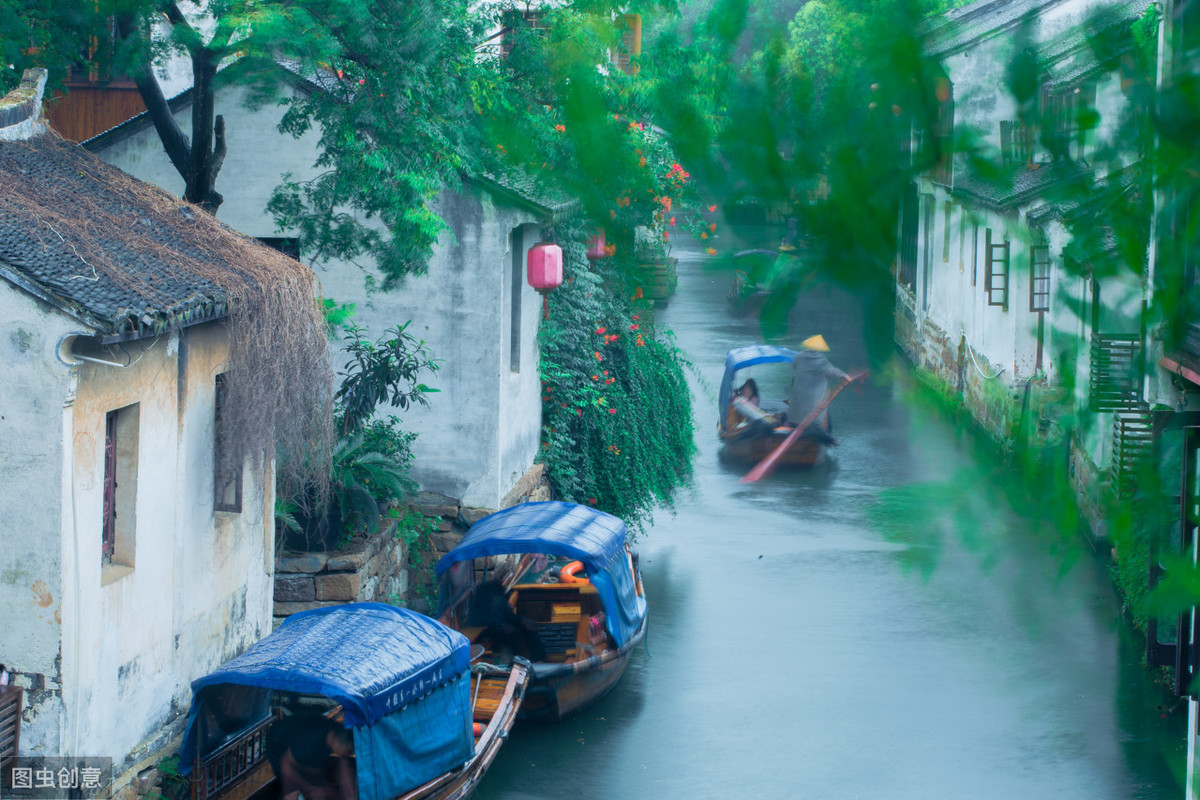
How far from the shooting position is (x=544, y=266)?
14516 millimetres

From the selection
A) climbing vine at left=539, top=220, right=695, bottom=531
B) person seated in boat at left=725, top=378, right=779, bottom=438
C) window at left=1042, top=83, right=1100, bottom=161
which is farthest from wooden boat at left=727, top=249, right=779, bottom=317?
person seated in boat at left=725, top=378, right=779, bottom=438

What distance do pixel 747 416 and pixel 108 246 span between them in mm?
16179

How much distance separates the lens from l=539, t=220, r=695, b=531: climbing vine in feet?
53.5

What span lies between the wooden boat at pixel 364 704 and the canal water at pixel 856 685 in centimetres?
139

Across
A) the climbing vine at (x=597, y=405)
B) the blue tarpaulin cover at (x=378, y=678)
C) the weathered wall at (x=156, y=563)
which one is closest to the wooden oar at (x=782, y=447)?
the climbing vine at (x=597, y=405)

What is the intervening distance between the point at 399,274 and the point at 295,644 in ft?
12.0

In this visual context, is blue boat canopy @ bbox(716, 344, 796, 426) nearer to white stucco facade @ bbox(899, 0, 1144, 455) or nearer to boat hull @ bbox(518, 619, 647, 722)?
boat hull @ bbox(518, 619, 647, 722)

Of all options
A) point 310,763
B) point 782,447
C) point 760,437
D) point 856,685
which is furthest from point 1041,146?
point 760,437

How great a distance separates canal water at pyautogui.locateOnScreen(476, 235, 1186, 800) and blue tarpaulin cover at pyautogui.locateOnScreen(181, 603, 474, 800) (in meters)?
1.46

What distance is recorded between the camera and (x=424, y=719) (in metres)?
9.70

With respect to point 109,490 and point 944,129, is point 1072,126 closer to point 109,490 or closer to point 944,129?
point 944,129

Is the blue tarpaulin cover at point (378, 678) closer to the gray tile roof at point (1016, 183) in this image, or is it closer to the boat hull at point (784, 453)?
the gray tile roof at point (1016, 183)

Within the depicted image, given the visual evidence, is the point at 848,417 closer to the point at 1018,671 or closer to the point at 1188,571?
the point at 1018,671

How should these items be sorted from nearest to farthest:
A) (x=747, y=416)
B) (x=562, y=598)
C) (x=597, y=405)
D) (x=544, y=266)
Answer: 1. (x=562, y=598)
2. (x=544, y=266)
3. (x=597, y=405)
4. (x=747, y=416)
